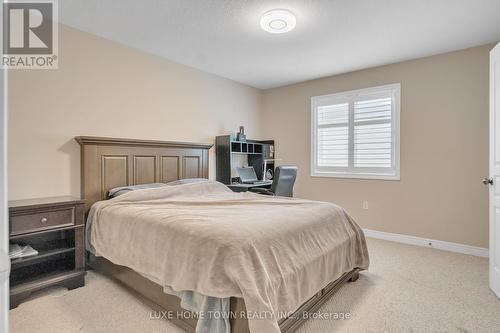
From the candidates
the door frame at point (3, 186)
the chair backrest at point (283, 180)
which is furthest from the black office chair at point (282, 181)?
the door frame at point (3, 186)

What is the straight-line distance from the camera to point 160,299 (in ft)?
6.32

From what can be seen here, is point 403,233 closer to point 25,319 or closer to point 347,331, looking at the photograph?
point 347,331

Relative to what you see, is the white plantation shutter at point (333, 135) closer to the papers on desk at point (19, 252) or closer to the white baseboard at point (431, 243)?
the white baseboard at point (431, 243)

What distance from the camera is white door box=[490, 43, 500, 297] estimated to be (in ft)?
7.27

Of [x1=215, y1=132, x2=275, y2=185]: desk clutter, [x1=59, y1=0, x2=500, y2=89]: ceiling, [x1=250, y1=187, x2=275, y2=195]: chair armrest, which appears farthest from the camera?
[x1=215, y1=132, x2=275, y2=185]: desk clutter

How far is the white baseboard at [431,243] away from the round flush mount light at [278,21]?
3046 mm

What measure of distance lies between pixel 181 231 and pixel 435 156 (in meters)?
3.39

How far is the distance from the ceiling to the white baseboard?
2398 millimetres

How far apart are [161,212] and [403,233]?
330 centimetres

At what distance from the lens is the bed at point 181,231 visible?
1.49 meters

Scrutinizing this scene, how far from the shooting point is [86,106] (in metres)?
2.89

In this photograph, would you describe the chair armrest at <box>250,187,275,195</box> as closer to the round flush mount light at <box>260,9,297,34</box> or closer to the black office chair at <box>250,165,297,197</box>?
the black office chair at <box>250,165,297,197</box>

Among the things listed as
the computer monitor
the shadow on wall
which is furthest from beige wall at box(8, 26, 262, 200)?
the computer monitor

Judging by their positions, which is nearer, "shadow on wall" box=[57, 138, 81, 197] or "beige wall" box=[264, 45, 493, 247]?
"shadow on wall" box=[57, 138, 81, 197]
